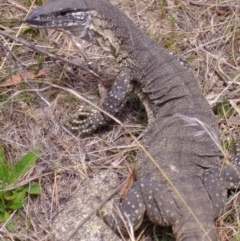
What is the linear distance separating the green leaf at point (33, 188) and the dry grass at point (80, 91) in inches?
2.2

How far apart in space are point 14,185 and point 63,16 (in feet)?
4.73

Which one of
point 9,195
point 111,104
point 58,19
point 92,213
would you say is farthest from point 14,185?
point 58,19

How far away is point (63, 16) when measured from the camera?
4.37 meters

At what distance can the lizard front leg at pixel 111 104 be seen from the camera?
4.41 metres

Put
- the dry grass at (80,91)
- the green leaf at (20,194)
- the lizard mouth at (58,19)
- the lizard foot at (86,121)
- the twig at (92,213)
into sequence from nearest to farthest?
the twig at (92,213) → the green leaf at (20,194) → the dry grass at (80,91) → the lizard mouth at (58,19) → the lizard foot at (86,121)

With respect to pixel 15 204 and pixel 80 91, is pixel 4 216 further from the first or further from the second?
pixel 80 91

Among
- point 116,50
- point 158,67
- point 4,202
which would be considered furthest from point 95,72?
point 4,202

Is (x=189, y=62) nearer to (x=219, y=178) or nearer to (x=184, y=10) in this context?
(x=184, y=10)

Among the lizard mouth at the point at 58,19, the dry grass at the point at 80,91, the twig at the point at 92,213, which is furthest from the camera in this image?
the lizard mouth at the point at 58,19

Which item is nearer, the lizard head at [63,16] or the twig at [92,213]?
the twig at [92,213]

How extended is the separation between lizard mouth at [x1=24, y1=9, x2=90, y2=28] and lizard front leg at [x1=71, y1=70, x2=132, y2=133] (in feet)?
1.95

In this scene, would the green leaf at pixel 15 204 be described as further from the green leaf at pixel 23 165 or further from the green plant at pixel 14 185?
the green leaf at pixel 23 165

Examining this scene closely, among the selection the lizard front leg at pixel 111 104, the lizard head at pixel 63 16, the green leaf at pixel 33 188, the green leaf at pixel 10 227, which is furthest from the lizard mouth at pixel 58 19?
the green leaf at pixel 10 227

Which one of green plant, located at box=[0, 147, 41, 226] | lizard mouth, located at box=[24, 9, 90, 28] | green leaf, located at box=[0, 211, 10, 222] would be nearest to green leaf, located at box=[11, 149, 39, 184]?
green plant, located at box=[0, 147, 41, 226]
